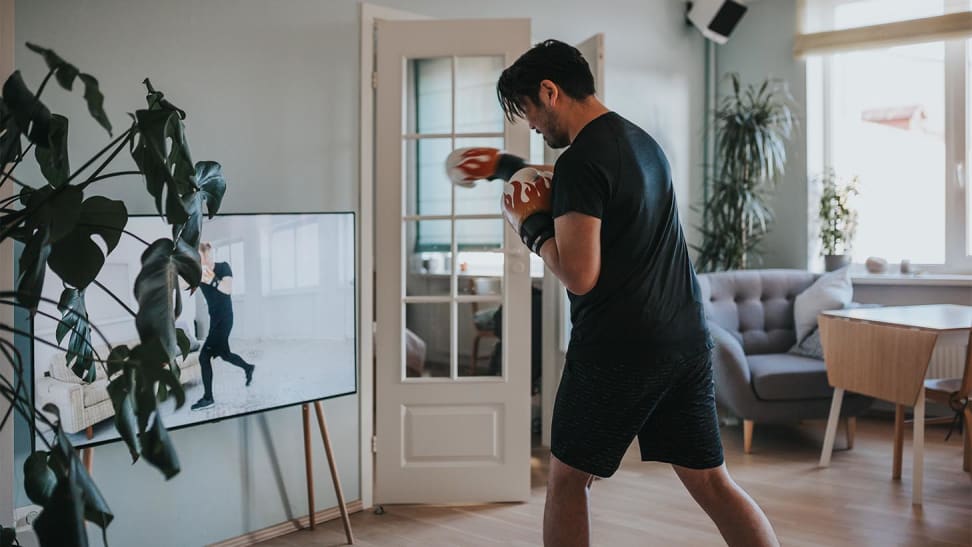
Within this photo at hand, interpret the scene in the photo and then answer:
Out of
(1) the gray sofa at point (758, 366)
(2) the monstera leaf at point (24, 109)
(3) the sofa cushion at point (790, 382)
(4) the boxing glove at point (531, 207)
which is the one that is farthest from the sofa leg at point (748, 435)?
(2) the monstera leaf at point (24, 109)

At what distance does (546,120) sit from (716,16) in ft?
11.8

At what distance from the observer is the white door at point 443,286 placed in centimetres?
342

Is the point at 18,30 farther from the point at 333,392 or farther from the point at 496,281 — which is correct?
the point at 496,281

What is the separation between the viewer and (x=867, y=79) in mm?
5145

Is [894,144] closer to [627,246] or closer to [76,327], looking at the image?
[627,246]

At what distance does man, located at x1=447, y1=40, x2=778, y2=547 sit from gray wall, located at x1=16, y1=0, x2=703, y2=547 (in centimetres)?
132

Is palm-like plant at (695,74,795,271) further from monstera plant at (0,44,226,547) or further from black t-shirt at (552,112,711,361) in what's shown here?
monstera plant at (0,44,226,547)

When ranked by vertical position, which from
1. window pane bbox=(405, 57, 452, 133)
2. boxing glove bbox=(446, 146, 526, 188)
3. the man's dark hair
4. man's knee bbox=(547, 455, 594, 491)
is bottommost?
man's knee bbox=(547, 455, 594, 491)


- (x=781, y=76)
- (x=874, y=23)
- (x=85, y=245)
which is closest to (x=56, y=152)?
(x=85, y=245)

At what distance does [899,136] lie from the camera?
16.5 feet

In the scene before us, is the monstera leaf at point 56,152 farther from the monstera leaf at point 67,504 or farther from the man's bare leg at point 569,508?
the man's bare leg at point 569,508

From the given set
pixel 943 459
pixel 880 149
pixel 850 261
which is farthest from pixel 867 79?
pixel 943 459

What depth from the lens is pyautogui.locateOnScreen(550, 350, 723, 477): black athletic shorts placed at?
1.92 metres

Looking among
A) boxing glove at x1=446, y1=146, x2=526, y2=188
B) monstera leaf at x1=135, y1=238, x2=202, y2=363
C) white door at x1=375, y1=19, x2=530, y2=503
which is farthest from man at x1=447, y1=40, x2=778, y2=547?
white door at x1=375, y1=19, x2=530, y2=503
